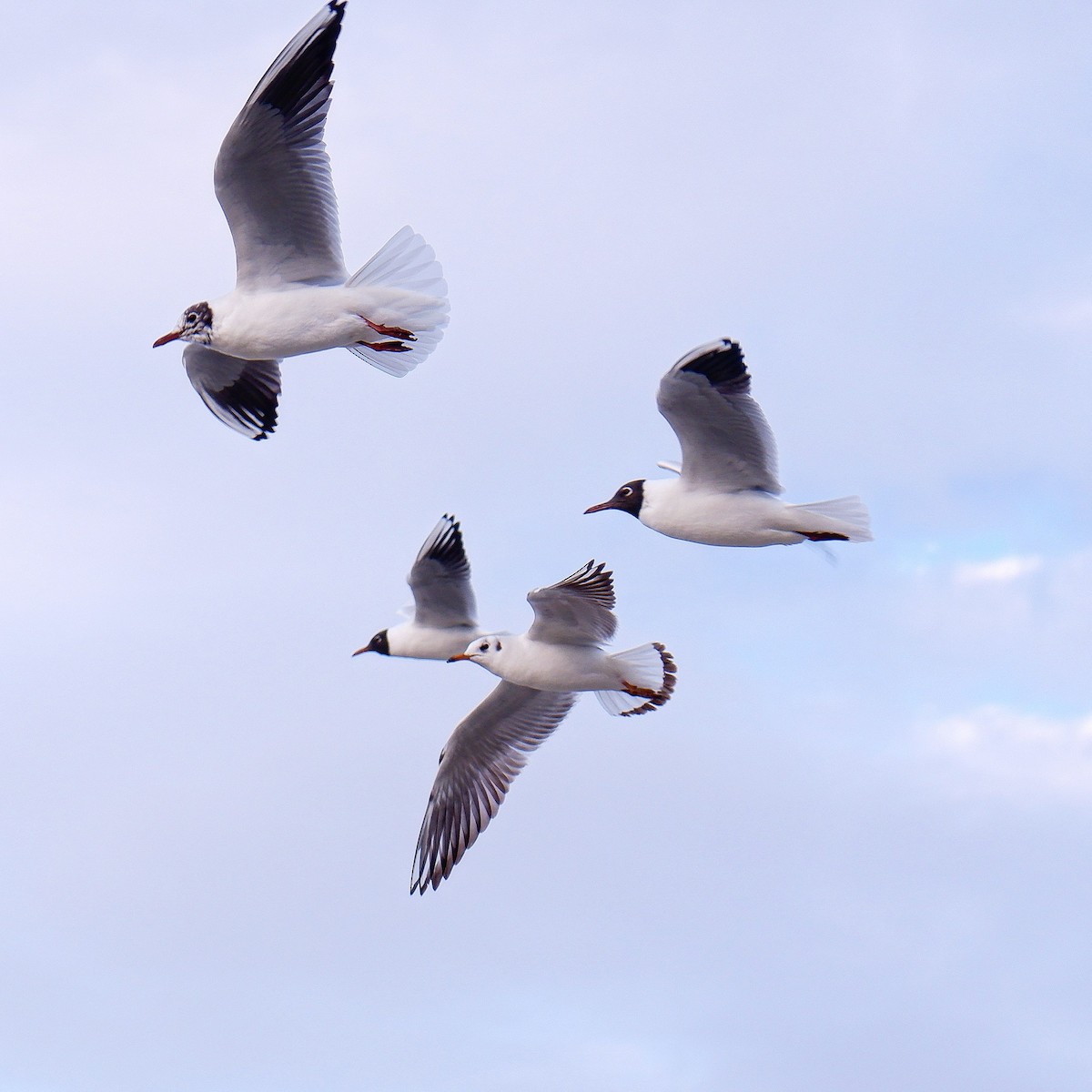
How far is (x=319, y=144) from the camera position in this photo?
8.80m

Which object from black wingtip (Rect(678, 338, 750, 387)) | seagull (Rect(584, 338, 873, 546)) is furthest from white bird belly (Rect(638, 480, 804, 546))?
black wingtip (Rect(678, 338, 750, 387))

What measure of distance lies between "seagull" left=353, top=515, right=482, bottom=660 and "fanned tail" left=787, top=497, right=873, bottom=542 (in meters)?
2.69

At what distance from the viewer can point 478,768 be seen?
10.9 metres

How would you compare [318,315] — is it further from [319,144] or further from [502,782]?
[502,782]

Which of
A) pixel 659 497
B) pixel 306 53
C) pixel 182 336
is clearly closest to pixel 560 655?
pixel 659 497

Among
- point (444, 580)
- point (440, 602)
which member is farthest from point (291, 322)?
point (440, 602)

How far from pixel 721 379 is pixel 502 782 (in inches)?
134

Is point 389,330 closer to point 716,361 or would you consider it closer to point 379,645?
point 716,361

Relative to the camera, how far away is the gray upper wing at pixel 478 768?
35.2 feet

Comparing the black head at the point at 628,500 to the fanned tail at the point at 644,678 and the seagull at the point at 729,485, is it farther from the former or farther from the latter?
the fanned tail at the point at 644,678

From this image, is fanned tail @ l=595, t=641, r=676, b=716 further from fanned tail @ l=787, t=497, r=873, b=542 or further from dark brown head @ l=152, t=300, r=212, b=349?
dark brown head @ l=152, t=300, r=212, b=349

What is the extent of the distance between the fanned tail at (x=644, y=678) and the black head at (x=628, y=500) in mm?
724

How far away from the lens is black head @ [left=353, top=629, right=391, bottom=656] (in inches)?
473

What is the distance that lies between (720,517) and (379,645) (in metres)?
3.91
